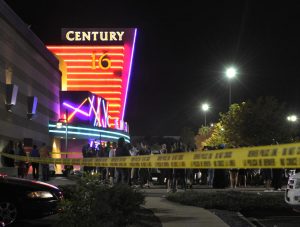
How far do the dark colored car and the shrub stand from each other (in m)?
1.65

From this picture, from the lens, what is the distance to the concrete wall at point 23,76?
121ft

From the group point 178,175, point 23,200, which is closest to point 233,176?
point 178,175

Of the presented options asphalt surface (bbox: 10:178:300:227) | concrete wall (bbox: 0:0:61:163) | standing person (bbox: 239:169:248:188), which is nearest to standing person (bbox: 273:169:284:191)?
standing person (bbox: 239:169:248:188)

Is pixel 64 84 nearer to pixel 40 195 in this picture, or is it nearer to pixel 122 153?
pixel 122 153

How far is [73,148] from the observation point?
2776 inches

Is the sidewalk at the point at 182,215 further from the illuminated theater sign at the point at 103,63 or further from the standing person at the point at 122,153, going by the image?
the illuminated theater sign at the point at 103,63

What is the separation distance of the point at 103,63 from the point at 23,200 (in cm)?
8140

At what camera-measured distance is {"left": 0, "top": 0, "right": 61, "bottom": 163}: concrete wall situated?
121ft

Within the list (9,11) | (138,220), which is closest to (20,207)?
(138,220)

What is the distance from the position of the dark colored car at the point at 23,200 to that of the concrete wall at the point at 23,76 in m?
24.6

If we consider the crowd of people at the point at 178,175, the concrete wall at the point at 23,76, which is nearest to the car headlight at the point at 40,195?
the crowd of people at the point at 178,175

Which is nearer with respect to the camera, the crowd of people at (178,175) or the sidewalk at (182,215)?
the sidewalk at (182,215)

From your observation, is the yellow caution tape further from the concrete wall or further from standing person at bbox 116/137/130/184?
the concrete wall

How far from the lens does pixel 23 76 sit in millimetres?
43406
